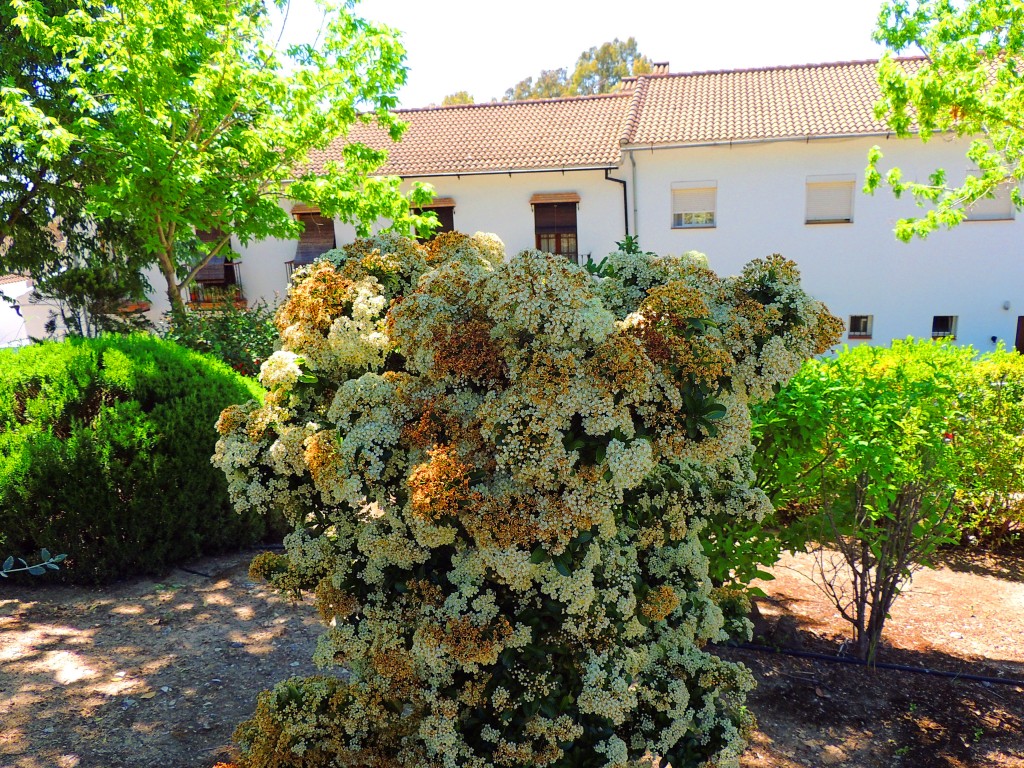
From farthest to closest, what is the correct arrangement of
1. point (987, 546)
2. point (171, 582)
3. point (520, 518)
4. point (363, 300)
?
point (987, 546) → point (171, 582) → point (363, 300) → point (520, 518)

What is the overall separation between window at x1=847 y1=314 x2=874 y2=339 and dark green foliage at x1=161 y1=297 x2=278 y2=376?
13558 millimetres

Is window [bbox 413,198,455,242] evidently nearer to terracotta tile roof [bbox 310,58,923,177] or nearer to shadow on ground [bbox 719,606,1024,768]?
terracotta tile roof [bbox 310,58,923,177]

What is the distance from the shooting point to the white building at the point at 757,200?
16.1 m

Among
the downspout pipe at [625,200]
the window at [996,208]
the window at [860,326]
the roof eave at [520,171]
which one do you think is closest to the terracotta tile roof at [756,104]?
the roof eave at [520,171]

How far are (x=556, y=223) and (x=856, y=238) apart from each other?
6.90m

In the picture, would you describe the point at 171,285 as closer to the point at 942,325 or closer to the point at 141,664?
the point at 141,664

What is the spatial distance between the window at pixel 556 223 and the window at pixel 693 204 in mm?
2367

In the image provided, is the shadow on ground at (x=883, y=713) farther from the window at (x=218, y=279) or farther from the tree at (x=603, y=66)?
the tree at (x=603, y=66)

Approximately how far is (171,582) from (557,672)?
391 centimetres

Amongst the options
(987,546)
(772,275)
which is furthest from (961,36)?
(772,275)

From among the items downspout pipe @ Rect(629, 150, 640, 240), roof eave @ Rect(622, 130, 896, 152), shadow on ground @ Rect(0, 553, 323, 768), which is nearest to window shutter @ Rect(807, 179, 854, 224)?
roof eave @ Rect(622, 130, 896, 152)

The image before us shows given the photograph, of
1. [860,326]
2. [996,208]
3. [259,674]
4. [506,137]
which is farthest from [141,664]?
[996,208]

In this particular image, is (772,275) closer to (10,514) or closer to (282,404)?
(282,404)

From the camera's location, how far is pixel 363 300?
Result: 2898 mm
